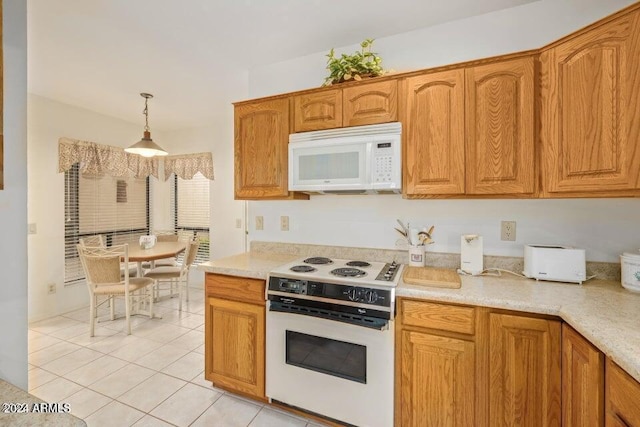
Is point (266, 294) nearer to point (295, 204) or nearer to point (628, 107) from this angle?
point (295, 204)

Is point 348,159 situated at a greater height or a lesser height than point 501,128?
lesser

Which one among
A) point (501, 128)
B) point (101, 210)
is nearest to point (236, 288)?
point (501, 128)

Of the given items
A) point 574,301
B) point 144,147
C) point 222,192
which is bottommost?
point 574,301

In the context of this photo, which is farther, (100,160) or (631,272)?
(100,160)

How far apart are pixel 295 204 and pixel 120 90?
2378 millimetres

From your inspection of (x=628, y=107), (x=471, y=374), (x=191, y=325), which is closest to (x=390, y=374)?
(x=471, y=374)

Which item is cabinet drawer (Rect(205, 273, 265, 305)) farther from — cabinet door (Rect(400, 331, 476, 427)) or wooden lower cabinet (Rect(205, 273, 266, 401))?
cabinet door (Rect(400, 331, 476, 427))

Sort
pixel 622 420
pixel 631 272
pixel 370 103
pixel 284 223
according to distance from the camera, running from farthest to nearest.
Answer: pixel 284 223 → pixel 370 103 → pixel 631 272 → pixel 622 420

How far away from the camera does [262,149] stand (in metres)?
2.22

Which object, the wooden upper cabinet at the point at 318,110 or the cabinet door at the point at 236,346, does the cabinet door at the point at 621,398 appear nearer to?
the cabinet door at the point at 236,346

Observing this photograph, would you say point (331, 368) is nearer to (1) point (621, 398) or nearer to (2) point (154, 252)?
(1) point (621, 398)

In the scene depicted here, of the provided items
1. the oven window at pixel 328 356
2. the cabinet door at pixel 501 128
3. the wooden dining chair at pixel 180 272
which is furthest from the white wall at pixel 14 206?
the wooden dining chair at pixel 180 272

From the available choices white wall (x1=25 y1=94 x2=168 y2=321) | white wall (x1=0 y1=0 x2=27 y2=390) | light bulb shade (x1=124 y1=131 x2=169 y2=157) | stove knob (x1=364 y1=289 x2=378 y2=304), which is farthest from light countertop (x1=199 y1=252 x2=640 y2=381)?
white wall (x1=25 y1=94 x2=168 y2=321)

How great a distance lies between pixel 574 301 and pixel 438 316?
59 cm
